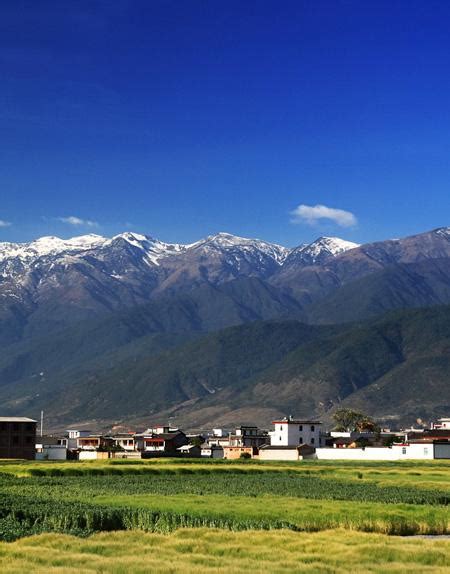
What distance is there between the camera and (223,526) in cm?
5334

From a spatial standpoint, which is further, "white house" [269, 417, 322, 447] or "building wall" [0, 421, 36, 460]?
"white house" [269, 417, 322, 447]

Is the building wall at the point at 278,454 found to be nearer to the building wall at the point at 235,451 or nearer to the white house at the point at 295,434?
the building wall at the point at 235,451

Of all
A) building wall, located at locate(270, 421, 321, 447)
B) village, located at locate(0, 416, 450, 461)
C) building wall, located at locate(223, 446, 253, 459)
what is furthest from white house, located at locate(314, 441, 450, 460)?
building wall, located at locate(270, 421, 321, 447)

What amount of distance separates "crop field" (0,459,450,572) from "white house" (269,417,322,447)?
90943mm

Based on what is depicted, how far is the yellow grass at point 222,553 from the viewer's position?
40.7 m

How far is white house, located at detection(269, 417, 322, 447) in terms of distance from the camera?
7116 inches

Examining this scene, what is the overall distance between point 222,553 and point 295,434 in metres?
138

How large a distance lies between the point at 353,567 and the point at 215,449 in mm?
138688

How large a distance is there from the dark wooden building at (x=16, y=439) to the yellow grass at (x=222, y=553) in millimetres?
117558

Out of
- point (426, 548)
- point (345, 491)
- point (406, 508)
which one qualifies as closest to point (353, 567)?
point (426, 548)

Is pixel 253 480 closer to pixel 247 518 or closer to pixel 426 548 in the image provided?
pixel 247 518

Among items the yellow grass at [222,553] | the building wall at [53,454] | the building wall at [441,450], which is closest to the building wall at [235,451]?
the building wall at [53,454]

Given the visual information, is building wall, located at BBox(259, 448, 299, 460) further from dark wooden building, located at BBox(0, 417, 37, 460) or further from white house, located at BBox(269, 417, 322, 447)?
dark wooden building, located at BBox(0, 417, 37, 460)

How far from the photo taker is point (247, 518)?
184 feet
